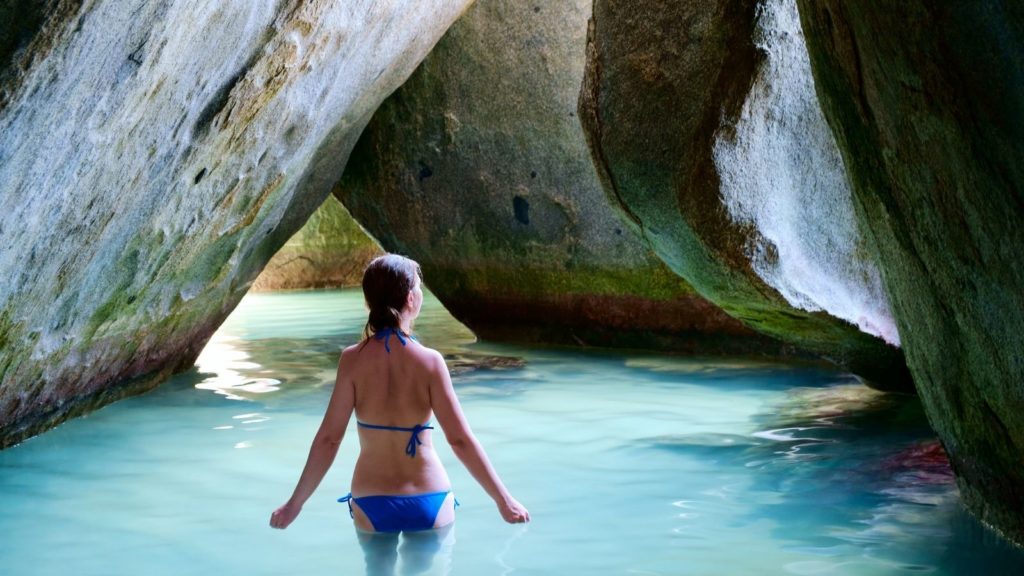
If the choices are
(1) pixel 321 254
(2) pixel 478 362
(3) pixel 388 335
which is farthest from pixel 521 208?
(1) pixel 321 254

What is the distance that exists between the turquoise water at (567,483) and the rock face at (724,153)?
2.74 ft

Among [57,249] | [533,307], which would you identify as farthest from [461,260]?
[57,249]

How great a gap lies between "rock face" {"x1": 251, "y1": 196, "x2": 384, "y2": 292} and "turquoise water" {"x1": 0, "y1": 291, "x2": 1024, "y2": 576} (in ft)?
37.2

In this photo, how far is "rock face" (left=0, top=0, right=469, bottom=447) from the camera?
381cm

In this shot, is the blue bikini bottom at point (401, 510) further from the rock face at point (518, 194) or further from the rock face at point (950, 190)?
the rock face at point (518, 194)

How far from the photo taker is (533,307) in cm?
1076

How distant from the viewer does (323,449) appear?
155 inches

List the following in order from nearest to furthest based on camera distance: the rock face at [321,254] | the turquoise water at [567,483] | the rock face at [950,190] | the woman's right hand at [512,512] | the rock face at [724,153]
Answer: the rock face at [950,190], the woman's right hand at [512,512], the turquoise water at [567,483], the rock face at [724,153], the rock face at [321,254]

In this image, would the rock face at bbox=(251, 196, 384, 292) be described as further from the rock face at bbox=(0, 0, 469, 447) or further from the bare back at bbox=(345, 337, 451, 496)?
the bare back at bbox=(345, 337, 451, 496)

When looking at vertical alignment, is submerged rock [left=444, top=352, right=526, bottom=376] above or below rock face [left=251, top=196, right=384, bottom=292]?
below

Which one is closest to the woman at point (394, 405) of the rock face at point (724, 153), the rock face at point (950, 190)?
the rock face at point (950, 190)

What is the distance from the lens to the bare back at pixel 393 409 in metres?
4.05

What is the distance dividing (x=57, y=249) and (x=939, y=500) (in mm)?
3560

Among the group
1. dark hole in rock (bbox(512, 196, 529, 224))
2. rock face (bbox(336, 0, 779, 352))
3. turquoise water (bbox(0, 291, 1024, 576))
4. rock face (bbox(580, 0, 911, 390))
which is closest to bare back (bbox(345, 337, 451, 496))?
turquoise water (bbox(0, 291, 1024, 576))
